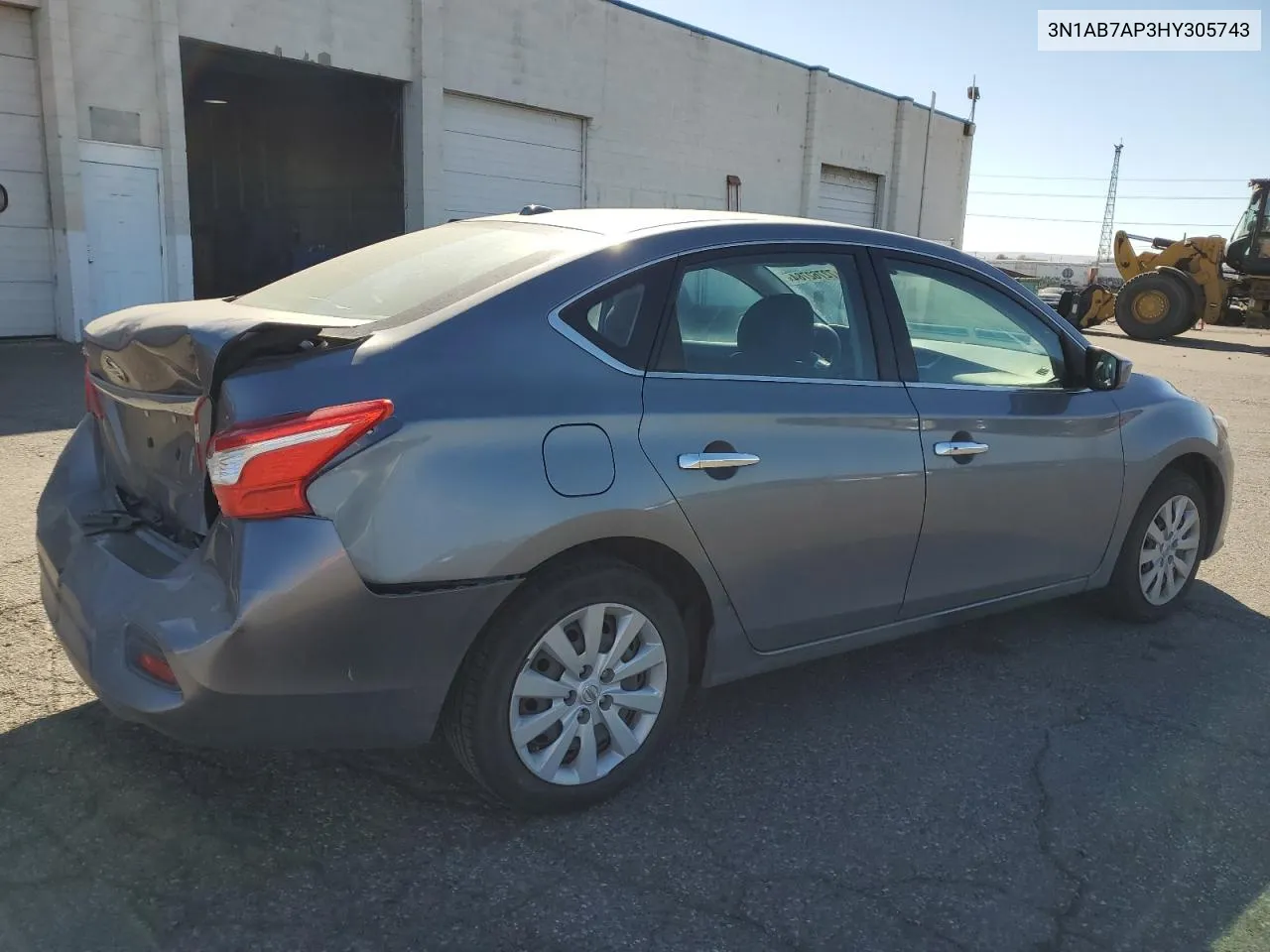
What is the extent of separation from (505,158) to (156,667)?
1688cm

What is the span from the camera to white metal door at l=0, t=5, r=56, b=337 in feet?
41.1

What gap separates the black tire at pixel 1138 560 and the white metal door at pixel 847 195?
21971 mm

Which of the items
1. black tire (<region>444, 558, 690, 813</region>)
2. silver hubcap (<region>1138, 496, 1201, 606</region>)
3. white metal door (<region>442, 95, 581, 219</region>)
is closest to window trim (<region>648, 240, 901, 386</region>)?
black tire (<region>444, 558, 690, 813</region>)

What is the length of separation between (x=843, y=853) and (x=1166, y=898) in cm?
81

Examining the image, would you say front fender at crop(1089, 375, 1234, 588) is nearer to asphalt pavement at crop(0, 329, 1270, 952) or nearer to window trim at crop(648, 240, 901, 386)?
asphalt pavement at crop(0, 329, 1270, 952)

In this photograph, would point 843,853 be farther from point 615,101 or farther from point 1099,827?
point 615,101

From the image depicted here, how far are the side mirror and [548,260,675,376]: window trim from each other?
6.45 feet

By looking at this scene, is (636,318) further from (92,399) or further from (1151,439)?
(1151,439)

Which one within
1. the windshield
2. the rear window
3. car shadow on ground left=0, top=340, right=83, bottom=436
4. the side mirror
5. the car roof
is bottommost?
car shadow on ground left=0, top=340, right=83, bottom=436

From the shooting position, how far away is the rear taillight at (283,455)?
234cm

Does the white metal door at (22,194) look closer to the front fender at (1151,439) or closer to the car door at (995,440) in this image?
the car door at (995,440)

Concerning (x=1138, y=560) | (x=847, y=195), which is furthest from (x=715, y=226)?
(x=847, y=195)

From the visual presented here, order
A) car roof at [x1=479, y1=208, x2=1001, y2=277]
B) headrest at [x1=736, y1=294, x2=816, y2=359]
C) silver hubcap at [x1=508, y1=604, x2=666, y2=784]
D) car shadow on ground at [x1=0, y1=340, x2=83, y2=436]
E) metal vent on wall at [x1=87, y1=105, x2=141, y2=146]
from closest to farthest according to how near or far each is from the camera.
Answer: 1. silver hubcap at [x1=508, y1=604, x2=666, y2=784]
2. car roof at [x1=479, y1=208, x2=1001, y2=277]
3. headrest at [x1=736, y1=294, x2=816, y2=359]
4. car shadow on ground at [x1=0, y1=340, x2=83, y2=436]
5. metal vent on wall at [x1=87, y1=105, x2=141, y2=146]

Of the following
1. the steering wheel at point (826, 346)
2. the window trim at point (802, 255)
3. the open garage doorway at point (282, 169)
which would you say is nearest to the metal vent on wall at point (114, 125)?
the open garage doorway at point (282, 169)
